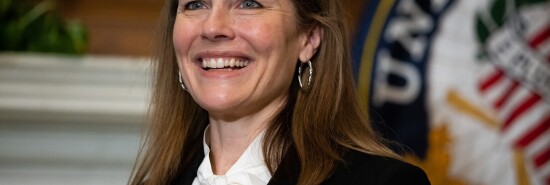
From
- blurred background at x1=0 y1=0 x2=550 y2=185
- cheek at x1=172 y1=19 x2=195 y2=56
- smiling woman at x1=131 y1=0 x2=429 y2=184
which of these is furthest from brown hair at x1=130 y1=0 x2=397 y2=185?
blurred background at x1=0 y1=0 x2=550 y2=185

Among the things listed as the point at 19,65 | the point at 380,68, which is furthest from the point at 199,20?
the point at 19,65

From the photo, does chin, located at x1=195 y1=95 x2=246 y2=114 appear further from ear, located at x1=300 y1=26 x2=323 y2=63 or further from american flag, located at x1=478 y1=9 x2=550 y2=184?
american flag, located at x1=478 y1=9 x2=550 y2=184

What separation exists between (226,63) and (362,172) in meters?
0.29

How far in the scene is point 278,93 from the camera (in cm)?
173

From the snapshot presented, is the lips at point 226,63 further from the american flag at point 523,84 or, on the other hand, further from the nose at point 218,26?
the american flag at point 523,84

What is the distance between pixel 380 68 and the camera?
2.98 meters

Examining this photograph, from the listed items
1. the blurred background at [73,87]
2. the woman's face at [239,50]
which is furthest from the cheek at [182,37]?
the blurred background at [73,87]

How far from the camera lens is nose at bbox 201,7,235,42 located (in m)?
1.65

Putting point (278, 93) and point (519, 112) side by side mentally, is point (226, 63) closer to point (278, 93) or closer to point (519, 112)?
point (278, 93)

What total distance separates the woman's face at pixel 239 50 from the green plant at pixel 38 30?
1.49m

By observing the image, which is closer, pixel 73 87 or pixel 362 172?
pixel 362 172

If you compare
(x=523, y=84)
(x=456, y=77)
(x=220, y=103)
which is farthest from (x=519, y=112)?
(x=220, y=103)

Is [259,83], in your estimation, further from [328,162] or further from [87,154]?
[87,154]

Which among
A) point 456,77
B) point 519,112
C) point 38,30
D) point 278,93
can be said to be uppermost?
point 278,93
